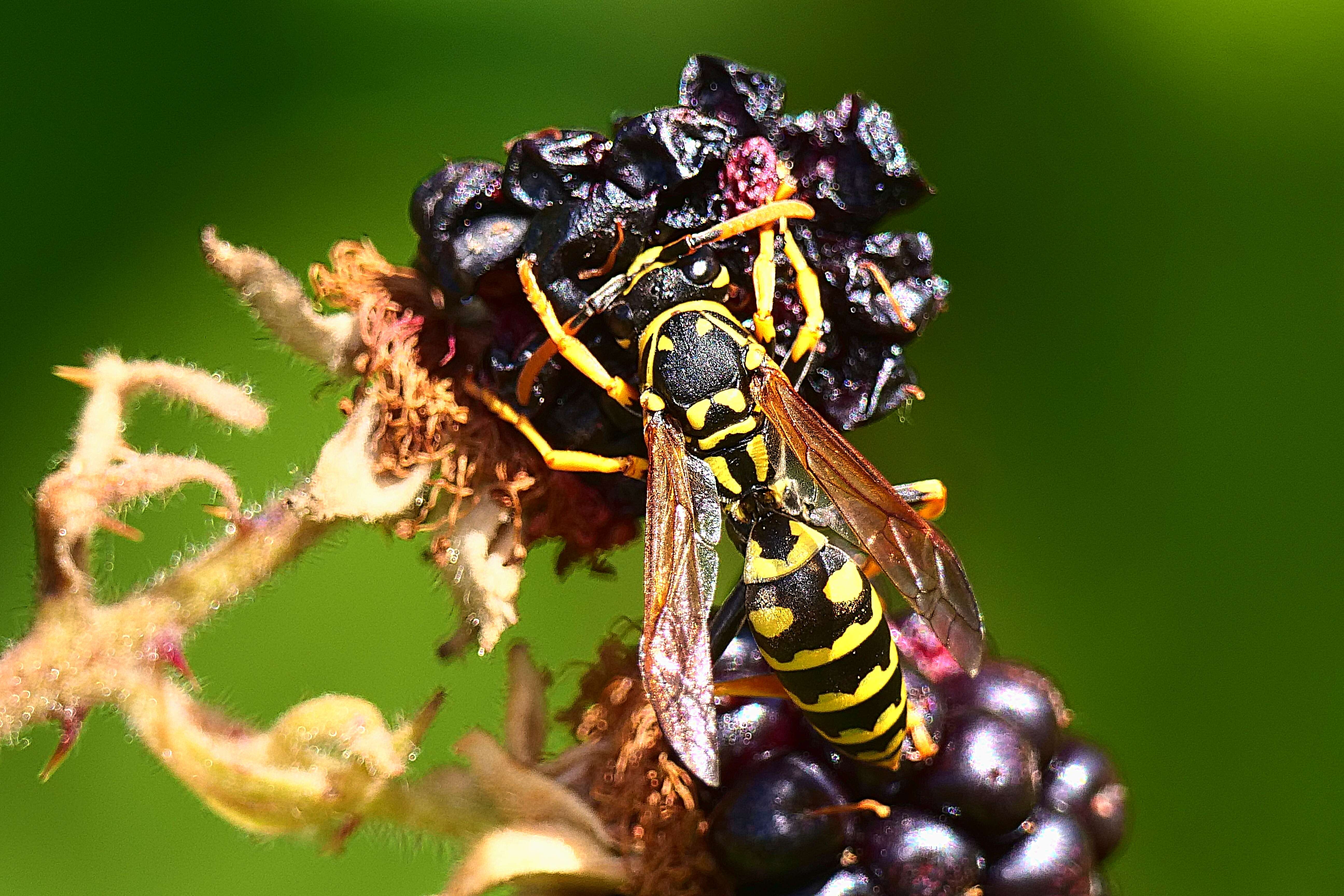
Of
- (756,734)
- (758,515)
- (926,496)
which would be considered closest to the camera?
(756,734)

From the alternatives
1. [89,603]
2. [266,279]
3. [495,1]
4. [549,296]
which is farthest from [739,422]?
[495,1]

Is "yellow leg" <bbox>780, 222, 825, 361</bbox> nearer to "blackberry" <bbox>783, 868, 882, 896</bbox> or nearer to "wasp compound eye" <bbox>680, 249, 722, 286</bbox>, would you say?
"wasp compound eye" <bbox>680, 249, 722, 286</bbox>

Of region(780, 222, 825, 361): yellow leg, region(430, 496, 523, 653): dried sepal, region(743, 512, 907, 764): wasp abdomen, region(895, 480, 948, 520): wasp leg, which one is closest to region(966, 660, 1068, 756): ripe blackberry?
region(743, 512, 907, 764): wasp abdomen

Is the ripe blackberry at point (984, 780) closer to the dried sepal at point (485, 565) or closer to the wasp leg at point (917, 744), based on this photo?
the wasp leg at point (917, 744)

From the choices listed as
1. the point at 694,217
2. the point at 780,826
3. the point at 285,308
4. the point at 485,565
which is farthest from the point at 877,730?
the point at 285,308

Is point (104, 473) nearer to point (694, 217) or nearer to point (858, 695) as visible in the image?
point (694, 217)

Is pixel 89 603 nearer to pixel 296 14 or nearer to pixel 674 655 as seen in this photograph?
pixel 674 655
